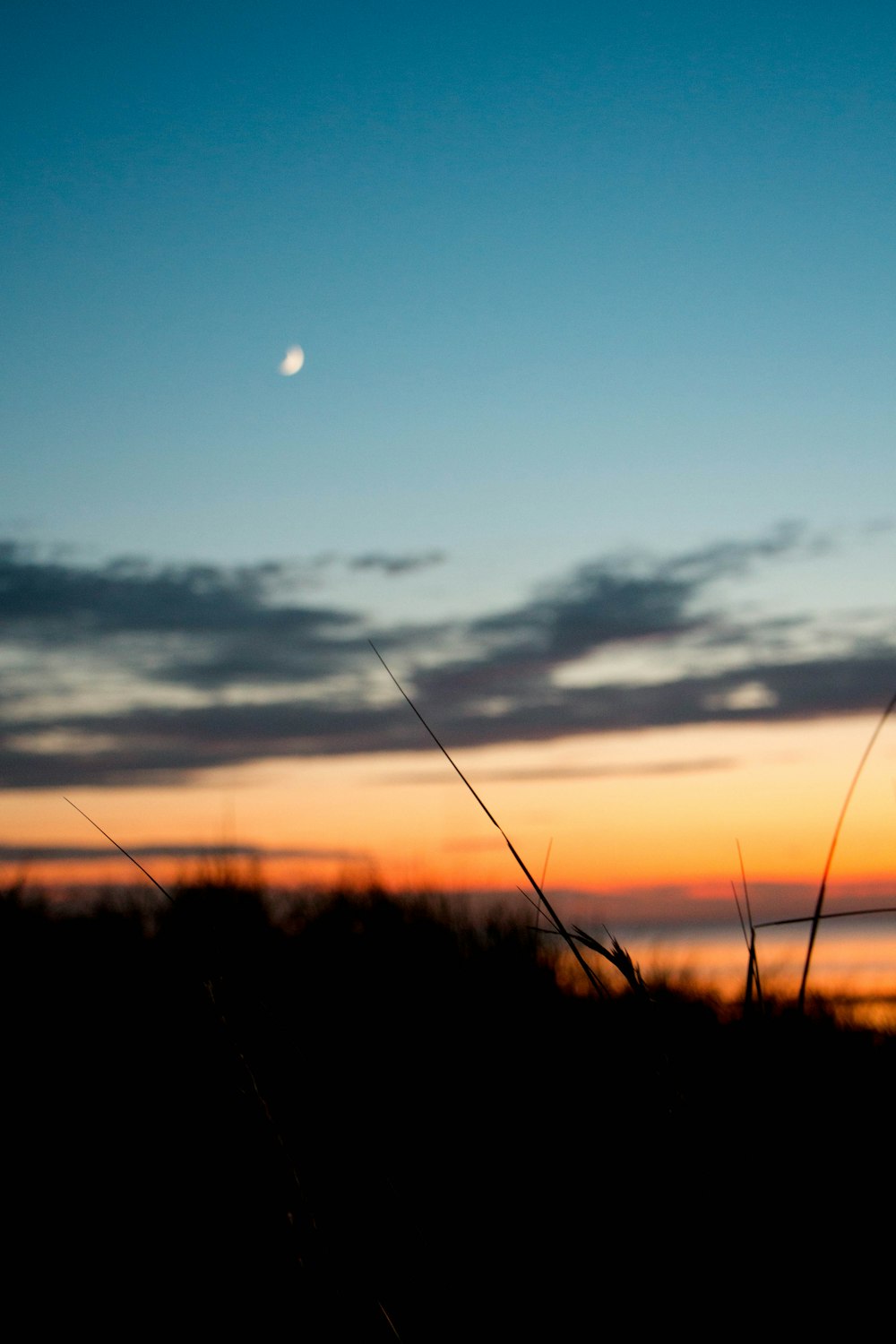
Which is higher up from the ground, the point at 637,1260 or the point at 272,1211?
the point at 272,1211

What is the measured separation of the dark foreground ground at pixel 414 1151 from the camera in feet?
4.12

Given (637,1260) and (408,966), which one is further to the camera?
(408,966)

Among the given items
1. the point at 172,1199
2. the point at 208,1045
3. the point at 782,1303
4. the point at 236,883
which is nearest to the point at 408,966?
the point at 208,1045

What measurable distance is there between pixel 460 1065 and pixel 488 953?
2276 millimetres

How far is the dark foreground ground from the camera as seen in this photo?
4.12ft

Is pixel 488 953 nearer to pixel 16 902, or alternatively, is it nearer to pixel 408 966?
pixel 408 966

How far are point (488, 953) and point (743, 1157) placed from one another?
5228 millimetres

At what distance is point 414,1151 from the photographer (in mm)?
3301

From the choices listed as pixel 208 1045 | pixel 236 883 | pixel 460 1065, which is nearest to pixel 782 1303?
pixel 460 1065

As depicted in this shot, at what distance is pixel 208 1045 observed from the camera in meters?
4.30

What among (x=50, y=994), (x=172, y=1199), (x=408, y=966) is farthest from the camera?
(x=408, y=966)

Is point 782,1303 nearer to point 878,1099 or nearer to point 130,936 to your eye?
point 878,1099

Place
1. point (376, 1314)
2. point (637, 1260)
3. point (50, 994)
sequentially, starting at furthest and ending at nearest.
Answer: point (50, 994), point (637, 1260), point (376, 1314)

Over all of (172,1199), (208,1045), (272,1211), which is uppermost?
(272,1211)
